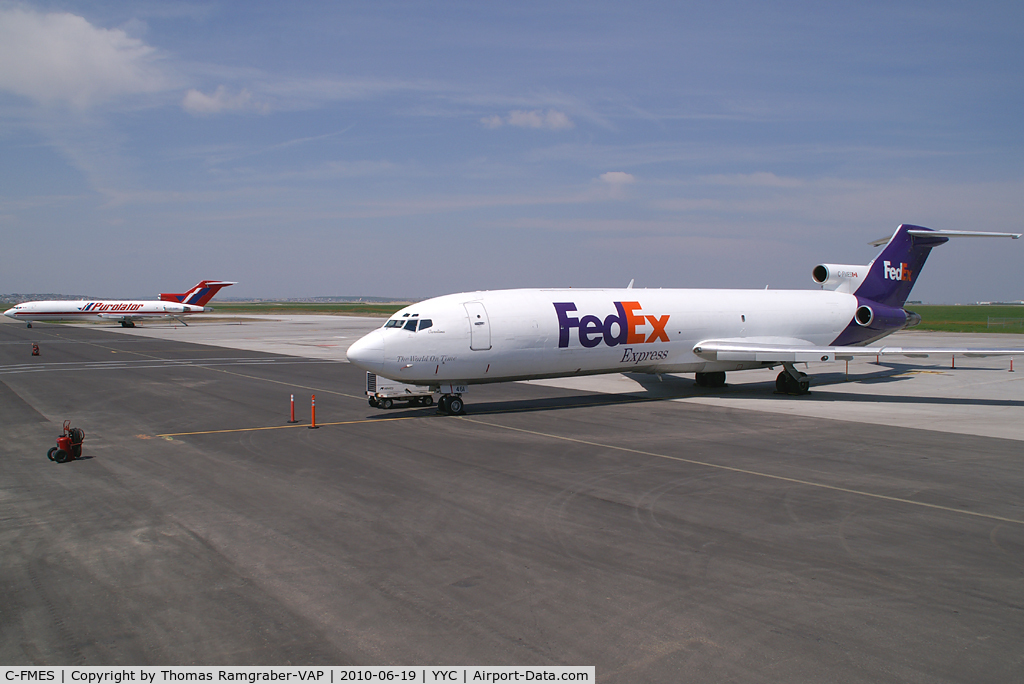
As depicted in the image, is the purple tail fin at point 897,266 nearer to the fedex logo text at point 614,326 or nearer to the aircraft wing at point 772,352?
the aircraft wing at point 772,352

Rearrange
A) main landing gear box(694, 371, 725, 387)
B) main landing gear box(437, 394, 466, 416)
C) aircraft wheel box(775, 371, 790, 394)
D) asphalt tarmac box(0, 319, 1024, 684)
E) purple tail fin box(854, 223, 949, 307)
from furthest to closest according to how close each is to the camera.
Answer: purple tail fin box(854, 223, 949, 307) → main landing gear box(694, 371, 725, 387) → aircraft wheel box(775, 371, 790, 394) → main landing gear box(437, 394, 466, 416) → asphalt tarmac box(0, 319, 1024, 684)

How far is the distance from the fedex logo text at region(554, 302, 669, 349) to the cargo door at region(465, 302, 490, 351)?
267 centimetres

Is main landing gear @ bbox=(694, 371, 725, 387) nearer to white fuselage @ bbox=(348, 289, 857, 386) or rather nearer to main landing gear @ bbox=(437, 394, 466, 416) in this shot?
white fuselage @ bbox=(348, 289, 857, 386)

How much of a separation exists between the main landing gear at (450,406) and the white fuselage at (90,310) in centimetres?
7608

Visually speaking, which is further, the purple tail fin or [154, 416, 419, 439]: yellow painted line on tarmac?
the purple tail fin

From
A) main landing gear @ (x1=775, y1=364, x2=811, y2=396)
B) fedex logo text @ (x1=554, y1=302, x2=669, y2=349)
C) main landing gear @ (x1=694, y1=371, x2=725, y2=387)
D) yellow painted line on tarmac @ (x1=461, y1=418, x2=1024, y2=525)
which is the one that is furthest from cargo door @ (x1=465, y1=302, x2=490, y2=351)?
main landing gear @ (x1=775, y1=364, x2=811, y2=396)

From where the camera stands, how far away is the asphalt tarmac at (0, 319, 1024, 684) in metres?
6.52

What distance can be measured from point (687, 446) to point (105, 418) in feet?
56.3

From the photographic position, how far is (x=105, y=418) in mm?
20219

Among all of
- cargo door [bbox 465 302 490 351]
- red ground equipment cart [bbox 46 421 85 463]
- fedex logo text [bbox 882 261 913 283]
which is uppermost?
fedex logo text [bbox 882 261 913 283]

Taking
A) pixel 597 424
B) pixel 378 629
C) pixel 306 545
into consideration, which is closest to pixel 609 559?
pixel 378 629

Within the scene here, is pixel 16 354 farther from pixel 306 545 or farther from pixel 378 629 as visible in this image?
pixel 378 629

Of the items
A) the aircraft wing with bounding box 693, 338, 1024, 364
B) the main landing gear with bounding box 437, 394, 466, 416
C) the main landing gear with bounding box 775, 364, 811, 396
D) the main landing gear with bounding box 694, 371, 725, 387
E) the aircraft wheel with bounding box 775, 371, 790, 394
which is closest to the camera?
the main landing gear with bounding box 437, 394, 466, 416

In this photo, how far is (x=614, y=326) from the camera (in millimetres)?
22938
